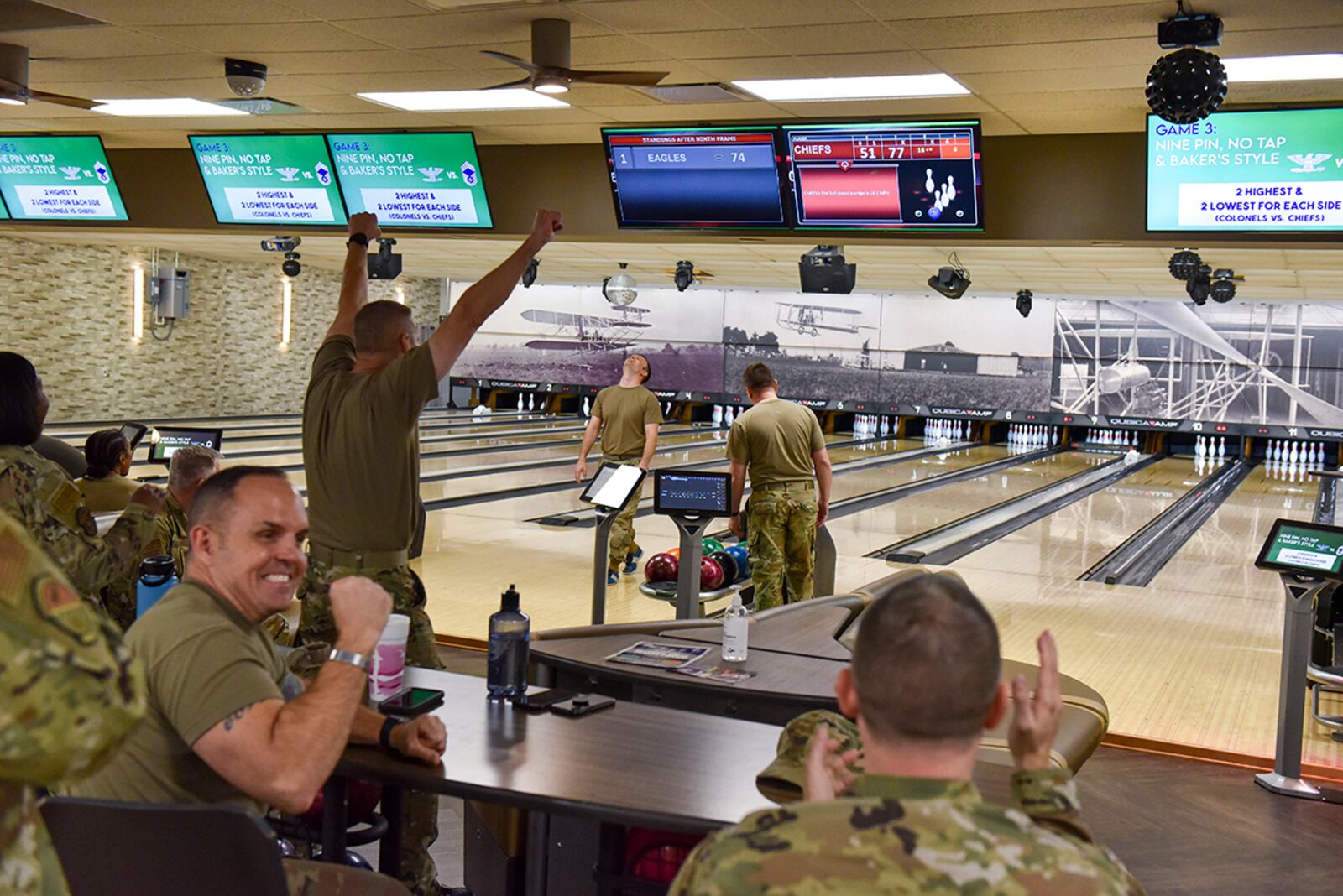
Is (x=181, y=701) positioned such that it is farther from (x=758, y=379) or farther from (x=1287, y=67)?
(x=758, y=379)

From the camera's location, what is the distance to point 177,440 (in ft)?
19.2

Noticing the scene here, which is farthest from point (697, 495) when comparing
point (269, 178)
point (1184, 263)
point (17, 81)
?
point (1184, 263)

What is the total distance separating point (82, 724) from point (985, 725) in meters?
0.78

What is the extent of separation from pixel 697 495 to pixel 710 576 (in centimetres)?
101

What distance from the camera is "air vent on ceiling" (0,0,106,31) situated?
465cm

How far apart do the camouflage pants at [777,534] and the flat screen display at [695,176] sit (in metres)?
1.22

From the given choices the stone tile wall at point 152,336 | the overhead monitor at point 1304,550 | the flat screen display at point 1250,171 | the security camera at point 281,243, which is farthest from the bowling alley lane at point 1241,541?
the stone tile wall at point 152,336

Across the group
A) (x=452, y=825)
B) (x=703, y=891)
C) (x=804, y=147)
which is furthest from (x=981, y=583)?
(x=703, y=891)

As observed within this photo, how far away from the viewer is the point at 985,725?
1.22m

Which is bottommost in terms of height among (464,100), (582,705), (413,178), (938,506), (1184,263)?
(938,506)

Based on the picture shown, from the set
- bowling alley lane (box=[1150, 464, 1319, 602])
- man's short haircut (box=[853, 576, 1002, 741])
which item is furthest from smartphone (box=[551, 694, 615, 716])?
bowling alley lane (box=[1150, 464, 1319, 602])

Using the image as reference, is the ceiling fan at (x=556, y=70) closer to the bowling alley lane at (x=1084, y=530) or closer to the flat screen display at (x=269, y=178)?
the flat screen display at (x=269, y=178)

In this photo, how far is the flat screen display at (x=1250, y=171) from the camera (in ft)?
15.5

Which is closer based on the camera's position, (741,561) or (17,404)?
(17,404)
